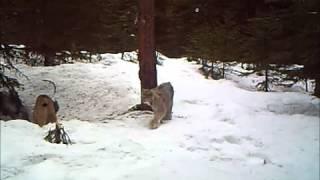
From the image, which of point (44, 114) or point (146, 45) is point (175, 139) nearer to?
point (44, 114)

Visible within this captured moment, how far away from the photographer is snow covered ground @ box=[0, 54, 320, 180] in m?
5.94

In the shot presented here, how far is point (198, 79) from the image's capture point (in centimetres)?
1659

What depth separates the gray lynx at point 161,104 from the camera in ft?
29.3

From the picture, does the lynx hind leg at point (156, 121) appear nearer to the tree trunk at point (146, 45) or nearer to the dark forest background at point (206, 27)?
the tree trunk at point (146, 45)

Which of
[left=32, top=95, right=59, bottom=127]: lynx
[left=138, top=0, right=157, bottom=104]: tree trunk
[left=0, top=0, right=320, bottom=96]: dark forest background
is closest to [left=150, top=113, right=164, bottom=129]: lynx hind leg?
[left=138, top=0, right=157, bottom=104]: tree trunk

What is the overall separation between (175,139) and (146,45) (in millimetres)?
3095

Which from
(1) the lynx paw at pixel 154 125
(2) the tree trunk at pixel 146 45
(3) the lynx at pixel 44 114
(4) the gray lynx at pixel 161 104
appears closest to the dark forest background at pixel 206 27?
(2) the tree trunk at pixel 146 45

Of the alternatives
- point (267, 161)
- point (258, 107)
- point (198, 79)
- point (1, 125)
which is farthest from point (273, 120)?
point (198, 79)

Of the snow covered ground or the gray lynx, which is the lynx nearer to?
the snow covered ground

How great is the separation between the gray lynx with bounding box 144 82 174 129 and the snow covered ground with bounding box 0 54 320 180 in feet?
0.56

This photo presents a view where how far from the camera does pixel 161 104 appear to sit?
9.16 metres

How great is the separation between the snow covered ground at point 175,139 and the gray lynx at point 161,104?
0.56 feet

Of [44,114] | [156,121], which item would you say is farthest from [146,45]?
[44,114]

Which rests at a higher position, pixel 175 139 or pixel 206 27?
pixel 206 27
